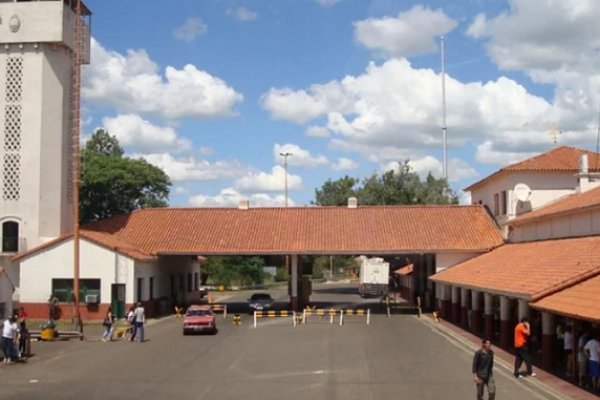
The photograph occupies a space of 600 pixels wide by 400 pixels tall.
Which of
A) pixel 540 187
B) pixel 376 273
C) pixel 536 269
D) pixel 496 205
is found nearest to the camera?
pixel 536 269

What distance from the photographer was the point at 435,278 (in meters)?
41.2

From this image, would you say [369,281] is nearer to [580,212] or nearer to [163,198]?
[580,212]

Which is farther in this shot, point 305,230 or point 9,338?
point 305,230

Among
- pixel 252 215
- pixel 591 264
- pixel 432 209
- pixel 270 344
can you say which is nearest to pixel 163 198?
pixel 252 215

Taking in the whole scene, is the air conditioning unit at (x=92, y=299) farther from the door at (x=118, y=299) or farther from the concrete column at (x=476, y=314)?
the concrete column at (x=476, y=314)

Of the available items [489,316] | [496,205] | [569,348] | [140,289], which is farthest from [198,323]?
[496,205]

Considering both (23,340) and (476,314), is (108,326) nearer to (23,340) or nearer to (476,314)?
(23,340)

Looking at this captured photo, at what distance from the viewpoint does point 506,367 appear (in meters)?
23.5

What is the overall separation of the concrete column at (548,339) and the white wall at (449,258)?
886 inches

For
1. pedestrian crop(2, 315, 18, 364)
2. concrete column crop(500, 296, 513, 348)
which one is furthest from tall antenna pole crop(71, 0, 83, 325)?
concrete column crop(500, 296, 513, 348)

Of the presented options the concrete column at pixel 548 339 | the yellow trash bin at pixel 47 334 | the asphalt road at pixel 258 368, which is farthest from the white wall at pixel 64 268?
the concrete column at pixel 548 339

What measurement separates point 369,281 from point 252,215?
897 cm

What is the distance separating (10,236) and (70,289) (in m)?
5.47

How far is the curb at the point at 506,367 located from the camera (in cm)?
1906
